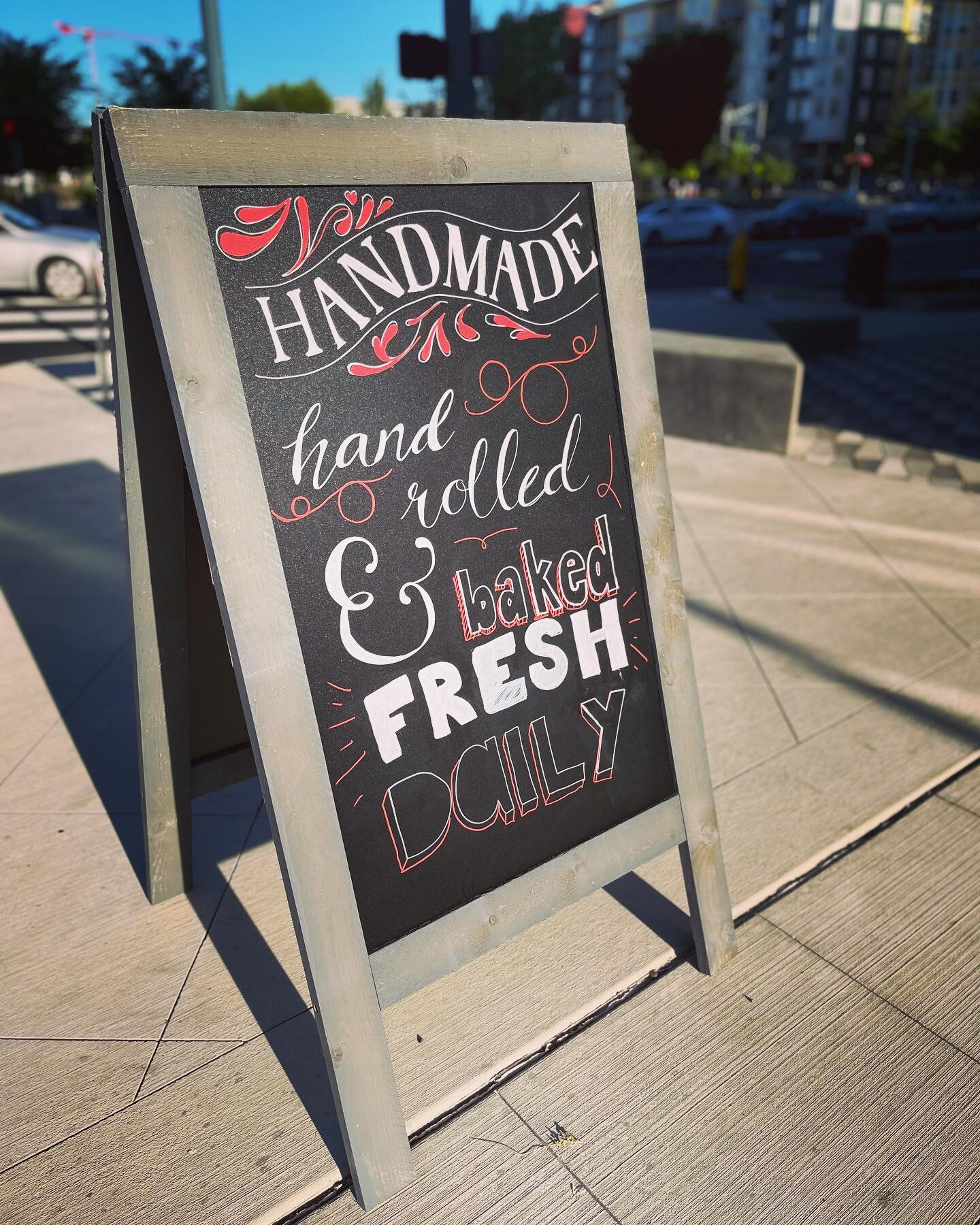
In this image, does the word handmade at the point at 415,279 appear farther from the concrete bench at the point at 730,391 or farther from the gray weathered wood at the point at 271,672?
the concrete bench at the point at 730,391

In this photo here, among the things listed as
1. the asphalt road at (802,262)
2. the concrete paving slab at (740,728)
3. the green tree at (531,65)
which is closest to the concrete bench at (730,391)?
the concrete paving slab at (740,728)

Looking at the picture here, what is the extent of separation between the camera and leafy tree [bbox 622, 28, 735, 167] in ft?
176

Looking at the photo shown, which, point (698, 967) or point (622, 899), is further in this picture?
point (622, 899)

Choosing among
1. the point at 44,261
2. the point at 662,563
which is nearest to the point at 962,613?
the point at 662,563

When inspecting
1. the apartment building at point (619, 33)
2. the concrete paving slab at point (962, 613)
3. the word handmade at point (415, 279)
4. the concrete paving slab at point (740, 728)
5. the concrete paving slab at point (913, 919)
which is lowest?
the concrete paving slab at point (962, 613)

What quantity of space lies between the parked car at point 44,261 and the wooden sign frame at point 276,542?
1436 centimetres

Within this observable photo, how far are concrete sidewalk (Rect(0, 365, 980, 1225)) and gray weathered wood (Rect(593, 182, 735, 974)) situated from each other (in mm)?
231

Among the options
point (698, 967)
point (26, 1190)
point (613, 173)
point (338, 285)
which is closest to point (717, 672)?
point (698, 967)

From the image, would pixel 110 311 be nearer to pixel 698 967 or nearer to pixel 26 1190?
pixel 26 1190

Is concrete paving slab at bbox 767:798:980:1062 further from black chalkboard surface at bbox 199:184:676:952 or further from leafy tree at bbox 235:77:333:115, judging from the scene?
leafy tree at bbox 235:77:333:115

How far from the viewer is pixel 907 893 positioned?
280 cm

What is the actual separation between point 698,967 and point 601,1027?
34 cm

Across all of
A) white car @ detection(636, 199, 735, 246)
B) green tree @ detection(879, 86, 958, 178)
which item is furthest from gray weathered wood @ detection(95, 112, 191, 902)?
green tree @ detection(879, 86, 958, 178)

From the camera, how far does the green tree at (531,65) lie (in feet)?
172
